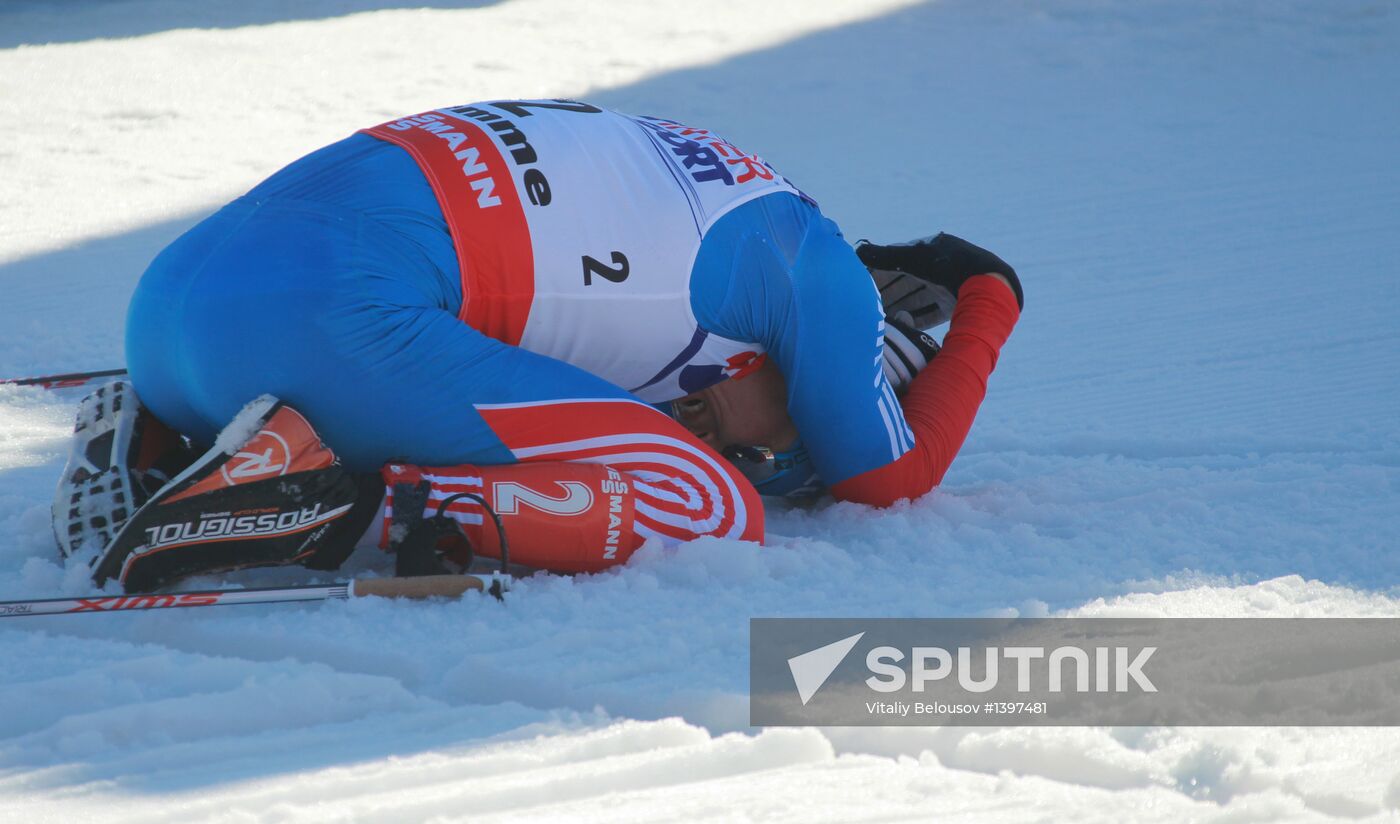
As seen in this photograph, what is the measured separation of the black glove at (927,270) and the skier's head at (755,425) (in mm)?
458

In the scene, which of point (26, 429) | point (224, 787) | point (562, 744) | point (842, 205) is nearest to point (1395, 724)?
point (562, 744)

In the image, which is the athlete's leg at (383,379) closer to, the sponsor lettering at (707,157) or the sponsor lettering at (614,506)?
the sponsor lettering at (614,506)

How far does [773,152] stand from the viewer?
18.5 feet

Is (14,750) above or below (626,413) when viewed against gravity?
below

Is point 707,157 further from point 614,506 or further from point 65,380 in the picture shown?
point 65,380

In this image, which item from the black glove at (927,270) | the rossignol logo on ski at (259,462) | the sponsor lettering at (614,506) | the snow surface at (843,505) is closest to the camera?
the snow surface at (843,505)

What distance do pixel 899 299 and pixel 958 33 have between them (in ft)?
16.2

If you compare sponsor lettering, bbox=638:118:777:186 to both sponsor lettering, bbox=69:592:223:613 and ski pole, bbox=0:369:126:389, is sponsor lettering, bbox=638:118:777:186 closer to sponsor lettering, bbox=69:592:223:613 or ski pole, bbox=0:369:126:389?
sponsor lettering, bbox=69:592:223:613

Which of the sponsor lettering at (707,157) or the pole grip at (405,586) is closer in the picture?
the pole grip at (405,586)

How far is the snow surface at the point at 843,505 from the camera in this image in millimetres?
1668

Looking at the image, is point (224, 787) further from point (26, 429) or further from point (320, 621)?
point (26, 429)

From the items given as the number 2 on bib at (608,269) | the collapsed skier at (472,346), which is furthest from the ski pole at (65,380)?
the number 2 on bib at (608,269)

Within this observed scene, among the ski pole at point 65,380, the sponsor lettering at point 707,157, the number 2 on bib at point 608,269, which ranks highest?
the sponsor lettering at point 707,157

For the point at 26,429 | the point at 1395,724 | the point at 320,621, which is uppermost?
the point at 1395,724
